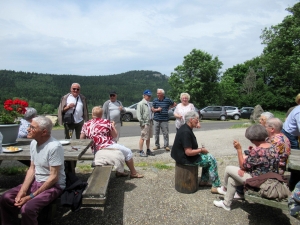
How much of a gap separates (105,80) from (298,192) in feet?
292

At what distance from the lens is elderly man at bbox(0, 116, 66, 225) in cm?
281

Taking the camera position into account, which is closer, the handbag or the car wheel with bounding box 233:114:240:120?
the handbag

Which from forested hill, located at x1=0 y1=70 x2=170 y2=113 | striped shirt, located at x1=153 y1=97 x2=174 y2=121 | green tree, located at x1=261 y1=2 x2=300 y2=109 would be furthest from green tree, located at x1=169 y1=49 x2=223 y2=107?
striped shirt, located at x1=153 y1=97 x2=174 y2=121

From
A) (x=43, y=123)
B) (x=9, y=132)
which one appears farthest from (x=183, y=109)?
(x=43, y=123)

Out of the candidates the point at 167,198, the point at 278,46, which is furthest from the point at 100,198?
the point at 278,46

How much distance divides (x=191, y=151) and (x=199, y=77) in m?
34.1

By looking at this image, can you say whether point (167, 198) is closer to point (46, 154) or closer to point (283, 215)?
point (283, 215)

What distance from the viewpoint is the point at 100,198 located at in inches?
114

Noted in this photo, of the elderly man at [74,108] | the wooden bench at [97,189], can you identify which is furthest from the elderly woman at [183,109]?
the wooden bench at [97,189]

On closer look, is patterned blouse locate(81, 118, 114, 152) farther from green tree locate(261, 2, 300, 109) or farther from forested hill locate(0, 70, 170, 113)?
forested hill locate(0, 70, 170, 113)

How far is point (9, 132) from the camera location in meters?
3.82

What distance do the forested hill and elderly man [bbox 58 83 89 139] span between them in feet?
143

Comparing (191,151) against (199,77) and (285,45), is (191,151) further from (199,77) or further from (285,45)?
(199,77)

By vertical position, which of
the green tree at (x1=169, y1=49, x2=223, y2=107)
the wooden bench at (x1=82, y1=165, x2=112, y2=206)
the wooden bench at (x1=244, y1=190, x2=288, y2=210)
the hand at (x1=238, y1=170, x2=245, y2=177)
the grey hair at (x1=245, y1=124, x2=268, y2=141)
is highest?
the green tree at (x1=169, y1=49, x2=223, y2=107)
